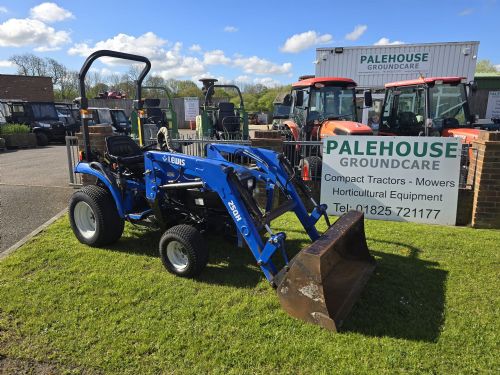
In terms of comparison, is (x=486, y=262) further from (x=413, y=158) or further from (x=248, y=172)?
(x=248, y=172)

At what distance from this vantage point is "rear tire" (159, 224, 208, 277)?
11.8 feet

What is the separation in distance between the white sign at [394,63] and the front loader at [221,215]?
11.8 m

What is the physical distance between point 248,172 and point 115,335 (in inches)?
77.8

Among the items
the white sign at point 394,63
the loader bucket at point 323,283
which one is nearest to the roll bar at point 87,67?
the loader bucket at point 323,283

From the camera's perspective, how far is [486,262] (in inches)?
160

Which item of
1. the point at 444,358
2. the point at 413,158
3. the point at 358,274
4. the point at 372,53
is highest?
the point at 372,53

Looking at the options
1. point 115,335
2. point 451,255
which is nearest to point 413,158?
point 451,255

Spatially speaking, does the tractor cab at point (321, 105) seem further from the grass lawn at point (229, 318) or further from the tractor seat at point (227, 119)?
the tractor seat at point (227, 119)

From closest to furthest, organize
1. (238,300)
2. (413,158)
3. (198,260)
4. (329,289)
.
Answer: (329,289)
(238,300)
(198,260)
(413,158)

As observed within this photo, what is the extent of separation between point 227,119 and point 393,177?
837cm

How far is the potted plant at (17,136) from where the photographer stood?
15586 millimetres

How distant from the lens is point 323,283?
2.86 meters

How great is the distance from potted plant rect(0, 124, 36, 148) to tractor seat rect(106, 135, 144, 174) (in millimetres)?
14000

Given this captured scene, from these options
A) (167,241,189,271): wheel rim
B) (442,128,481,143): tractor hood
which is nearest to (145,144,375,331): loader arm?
(167,241,189,271): wheel rim
